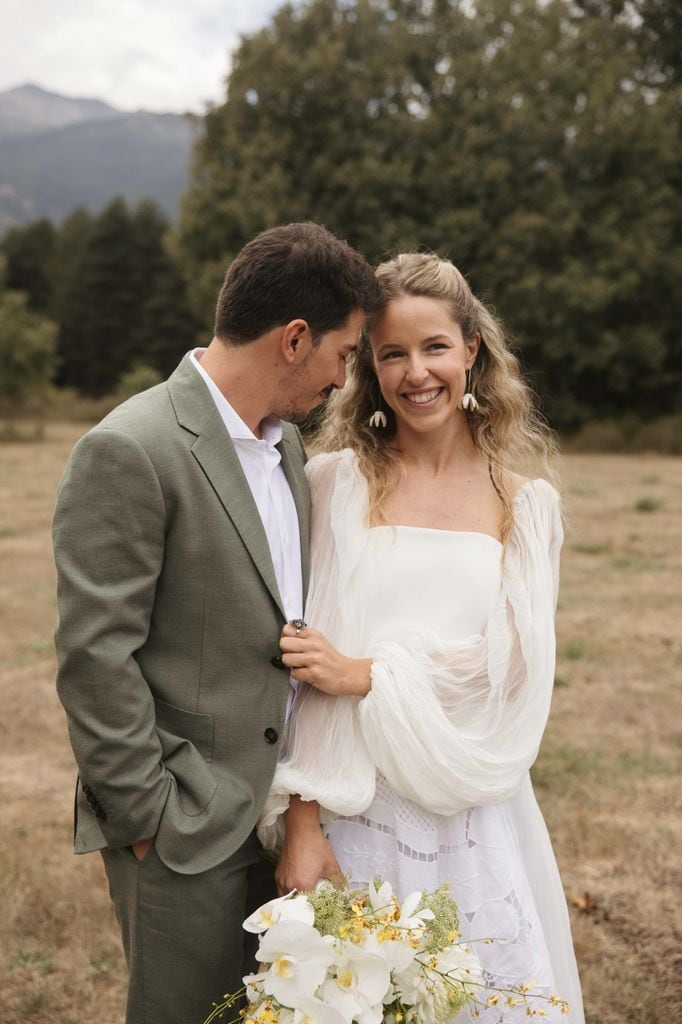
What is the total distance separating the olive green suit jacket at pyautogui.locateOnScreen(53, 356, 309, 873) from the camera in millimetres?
2232

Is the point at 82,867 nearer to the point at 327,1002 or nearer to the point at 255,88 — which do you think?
the point at 327,1002

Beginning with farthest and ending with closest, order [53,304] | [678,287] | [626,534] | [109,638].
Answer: [53,304] < [678,287] < [626,534] < [109,638]

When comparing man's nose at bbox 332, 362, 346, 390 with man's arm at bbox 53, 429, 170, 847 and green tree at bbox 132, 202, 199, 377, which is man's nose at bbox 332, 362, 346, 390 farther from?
green tree at bbox 132, 202, 199, 377

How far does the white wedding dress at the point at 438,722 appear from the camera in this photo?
256 cm

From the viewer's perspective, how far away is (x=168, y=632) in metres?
2.41

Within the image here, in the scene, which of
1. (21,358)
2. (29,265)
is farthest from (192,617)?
(29,265)

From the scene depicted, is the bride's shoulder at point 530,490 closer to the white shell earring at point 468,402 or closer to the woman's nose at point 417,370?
the white shell earring at point 468,402

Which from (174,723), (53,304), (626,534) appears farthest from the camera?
(53,304)

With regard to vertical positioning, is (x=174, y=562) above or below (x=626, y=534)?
above

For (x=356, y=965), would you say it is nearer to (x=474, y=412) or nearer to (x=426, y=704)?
(x=426, y=704)

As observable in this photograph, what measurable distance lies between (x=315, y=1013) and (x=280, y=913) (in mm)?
193

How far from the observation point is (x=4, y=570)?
10.8 metres

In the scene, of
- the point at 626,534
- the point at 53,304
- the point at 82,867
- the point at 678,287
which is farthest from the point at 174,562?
the point at 53,304

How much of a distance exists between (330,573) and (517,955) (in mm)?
1147
